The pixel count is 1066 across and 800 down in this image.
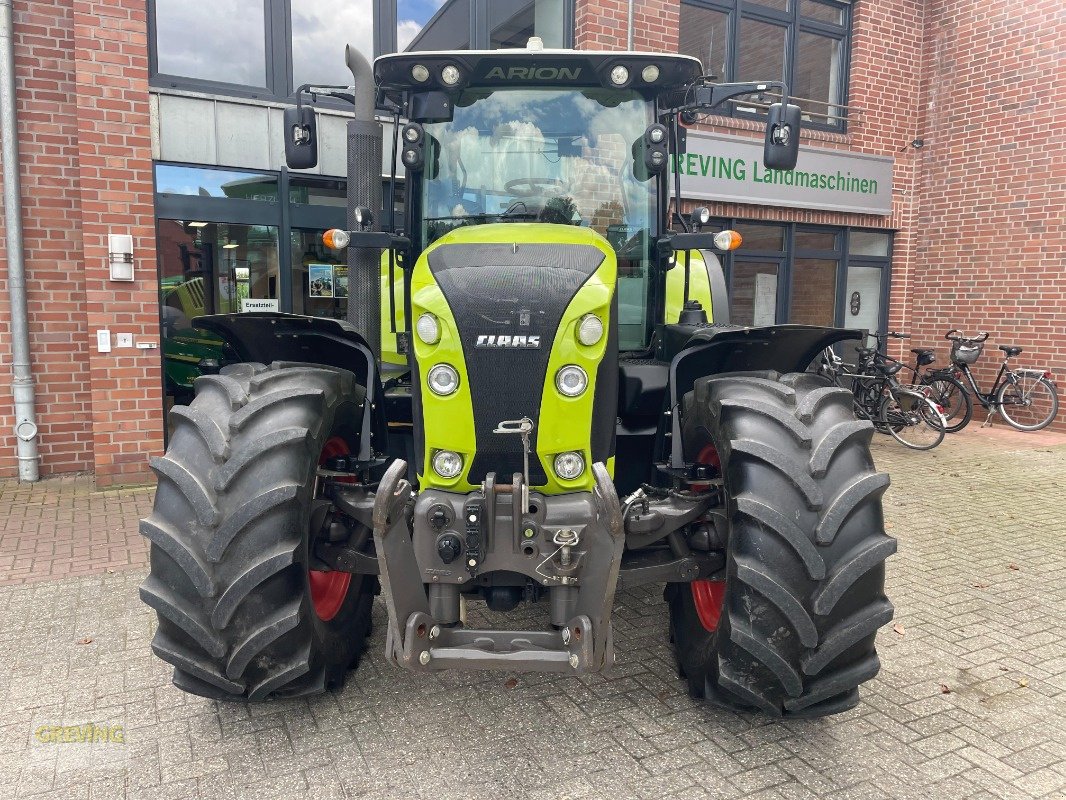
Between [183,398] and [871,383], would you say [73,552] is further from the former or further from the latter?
[871,383]

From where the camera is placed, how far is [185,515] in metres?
2.76

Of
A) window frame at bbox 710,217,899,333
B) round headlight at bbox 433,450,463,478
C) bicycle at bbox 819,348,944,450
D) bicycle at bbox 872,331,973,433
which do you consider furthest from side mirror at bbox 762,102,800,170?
bicycle at bbox 872,331,973,433

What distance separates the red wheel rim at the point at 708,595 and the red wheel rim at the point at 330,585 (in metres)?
1.49

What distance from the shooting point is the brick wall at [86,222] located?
651 centimetres

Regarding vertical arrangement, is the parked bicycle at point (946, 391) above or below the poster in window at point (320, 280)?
below

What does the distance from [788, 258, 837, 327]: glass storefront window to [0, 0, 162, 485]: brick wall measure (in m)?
7.82

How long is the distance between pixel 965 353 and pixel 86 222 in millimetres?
10087

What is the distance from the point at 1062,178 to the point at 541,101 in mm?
9232

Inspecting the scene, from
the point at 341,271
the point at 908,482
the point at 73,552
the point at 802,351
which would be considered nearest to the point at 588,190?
the point at 802,351

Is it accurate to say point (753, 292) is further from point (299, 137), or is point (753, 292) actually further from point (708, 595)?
point (708, 595)

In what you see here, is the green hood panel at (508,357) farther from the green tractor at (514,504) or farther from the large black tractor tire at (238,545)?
the large black tractor tire at (238,545)

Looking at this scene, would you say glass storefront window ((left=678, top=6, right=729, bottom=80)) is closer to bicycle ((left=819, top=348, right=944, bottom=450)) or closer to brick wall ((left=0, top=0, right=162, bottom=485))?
bicycle ((left=819, top=348, right=944, bottom=450))

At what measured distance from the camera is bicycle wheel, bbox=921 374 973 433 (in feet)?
32.9

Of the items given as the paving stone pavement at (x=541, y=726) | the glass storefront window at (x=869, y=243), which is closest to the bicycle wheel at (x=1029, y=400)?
the glass storefront window at (x=869, y=243)
